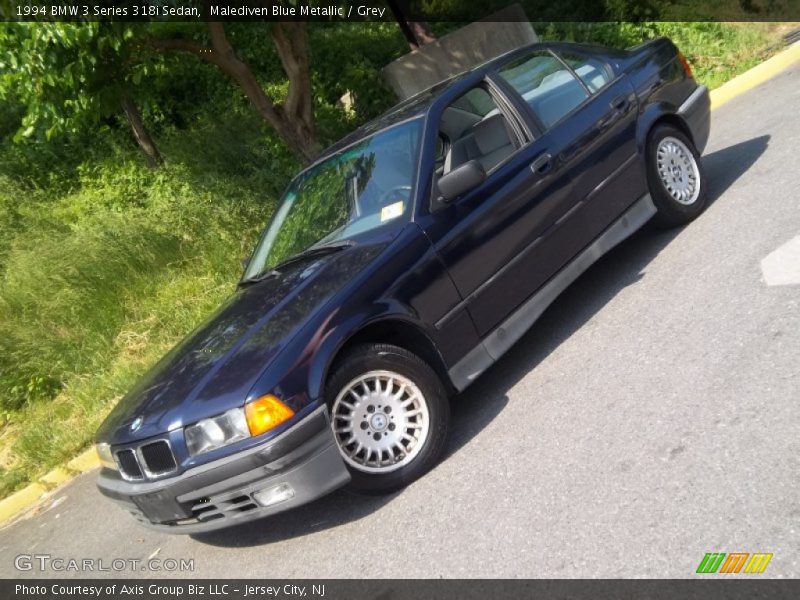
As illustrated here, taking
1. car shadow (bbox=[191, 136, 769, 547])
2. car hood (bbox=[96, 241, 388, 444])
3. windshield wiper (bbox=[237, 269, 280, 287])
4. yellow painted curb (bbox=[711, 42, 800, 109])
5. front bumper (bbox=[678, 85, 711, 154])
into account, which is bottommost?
yellow painted curb (bbox=[711, 42, 800, 109])

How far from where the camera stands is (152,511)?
13.3 ft

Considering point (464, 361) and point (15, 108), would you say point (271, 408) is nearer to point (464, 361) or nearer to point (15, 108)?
point (464, 361)

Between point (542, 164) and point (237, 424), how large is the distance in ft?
8.37

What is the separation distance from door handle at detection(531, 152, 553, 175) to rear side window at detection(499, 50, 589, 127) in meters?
0.30

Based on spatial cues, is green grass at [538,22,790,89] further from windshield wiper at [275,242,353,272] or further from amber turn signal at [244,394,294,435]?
amber turn signal at [244,394,294,435]

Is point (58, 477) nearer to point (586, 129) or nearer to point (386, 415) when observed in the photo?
point (386, 415)

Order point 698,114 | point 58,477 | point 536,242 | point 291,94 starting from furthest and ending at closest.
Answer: point 291,94 < point 58,477 < point 698,114 < point 536,242

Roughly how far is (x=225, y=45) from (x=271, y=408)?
26.0ft

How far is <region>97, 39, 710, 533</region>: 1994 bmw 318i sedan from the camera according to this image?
12.7 ft

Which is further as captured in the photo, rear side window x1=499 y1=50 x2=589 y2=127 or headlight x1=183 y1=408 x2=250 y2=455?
rear side window x1=499 y1=50 x2=589 y2=127

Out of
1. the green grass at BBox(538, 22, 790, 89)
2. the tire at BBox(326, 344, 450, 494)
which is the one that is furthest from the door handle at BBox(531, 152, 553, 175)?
the green grass at BBox(538, 22, 790, 89)

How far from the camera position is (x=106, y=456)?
4.38m


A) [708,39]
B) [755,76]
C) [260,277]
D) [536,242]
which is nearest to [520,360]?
[536,242]
